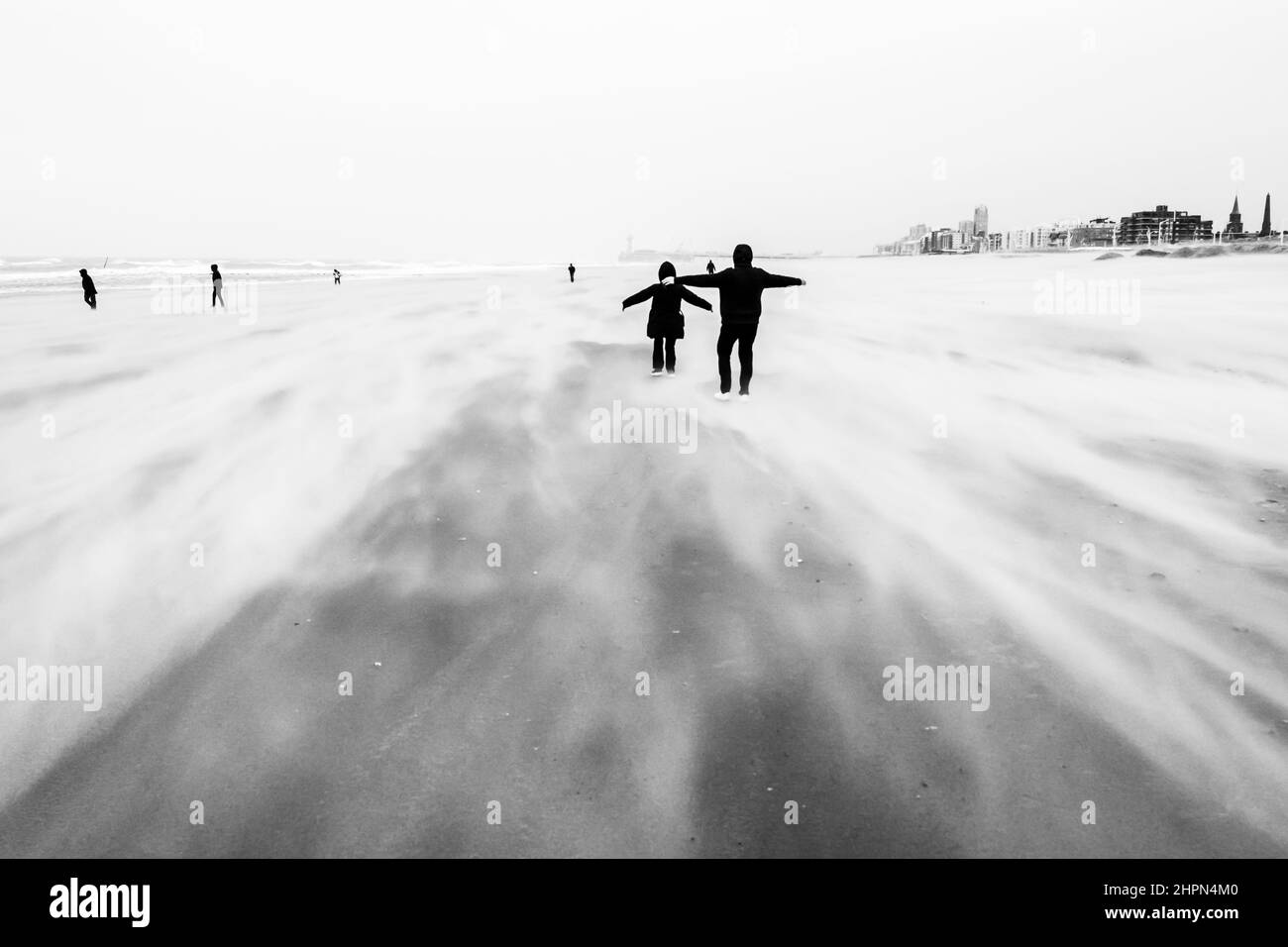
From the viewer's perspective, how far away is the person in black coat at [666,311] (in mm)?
10852

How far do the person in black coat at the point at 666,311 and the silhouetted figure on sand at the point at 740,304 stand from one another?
960mm

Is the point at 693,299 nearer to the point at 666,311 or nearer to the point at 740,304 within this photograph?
the point at 666,311

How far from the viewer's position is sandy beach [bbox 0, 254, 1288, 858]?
313cm

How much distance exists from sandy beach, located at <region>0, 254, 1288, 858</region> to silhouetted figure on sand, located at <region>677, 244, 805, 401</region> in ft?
1.47

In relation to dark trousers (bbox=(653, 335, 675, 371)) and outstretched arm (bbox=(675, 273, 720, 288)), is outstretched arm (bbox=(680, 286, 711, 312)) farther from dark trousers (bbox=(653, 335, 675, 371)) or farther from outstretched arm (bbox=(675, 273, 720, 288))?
dark trousers (bbox=(653, 335, 675, 371))

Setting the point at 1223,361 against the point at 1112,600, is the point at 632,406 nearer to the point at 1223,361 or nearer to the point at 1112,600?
the point at 1112,600

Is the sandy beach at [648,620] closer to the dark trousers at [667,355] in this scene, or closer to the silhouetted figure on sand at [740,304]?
the silhouetted figure on sand at [740,304]

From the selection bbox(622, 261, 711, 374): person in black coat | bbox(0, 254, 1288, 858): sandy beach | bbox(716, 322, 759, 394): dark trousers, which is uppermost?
bbox(622, 261, 711, 374): person in black coat

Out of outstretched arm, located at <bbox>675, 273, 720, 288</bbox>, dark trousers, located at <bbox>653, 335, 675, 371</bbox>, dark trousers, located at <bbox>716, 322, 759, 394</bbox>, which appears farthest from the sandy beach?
dark trousers, located at <bbox>653, 335, 675, 371</bbox>

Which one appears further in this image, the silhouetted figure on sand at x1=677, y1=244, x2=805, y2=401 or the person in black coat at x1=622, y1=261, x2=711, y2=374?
the person in black coat at x1=622, y1=261, x2=711, y2=374

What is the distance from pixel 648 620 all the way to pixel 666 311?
717 centimetres

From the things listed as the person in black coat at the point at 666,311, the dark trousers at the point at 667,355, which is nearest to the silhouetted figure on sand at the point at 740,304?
the person in black coat at the point at 666,311

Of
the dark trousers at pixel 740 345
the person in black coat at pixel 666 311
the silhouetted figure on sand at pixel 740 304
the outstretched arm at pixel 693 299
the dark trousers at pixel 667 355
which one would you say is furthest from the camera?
the dark trousers at pixel 667 355
